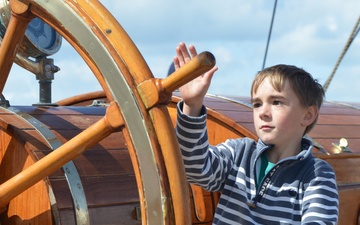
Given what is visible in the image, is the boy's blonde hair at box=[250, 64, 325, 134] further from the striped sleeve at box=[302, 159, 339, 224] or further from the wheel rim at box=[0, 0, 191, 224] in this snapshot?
the wheel rim at box=[0, 0, 191, 224]

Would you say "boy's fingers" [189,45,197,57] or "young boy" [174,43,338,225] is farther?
"young boy" [174,43,338,225]

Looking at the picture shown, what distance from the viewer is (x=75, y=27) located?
68.5 inches

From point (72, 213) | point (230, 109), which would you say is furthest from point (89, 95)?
point (72, 213)

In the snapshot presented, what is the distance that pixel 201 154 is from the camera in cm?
192

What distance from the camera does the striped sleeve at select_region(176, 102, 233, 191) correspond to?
6.09 ft

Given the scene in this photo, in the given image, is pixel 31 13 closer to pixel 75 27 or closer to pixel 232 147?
pixel 75 27

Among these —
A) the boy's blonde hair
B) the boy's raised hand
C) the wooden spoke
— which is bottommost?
the wooden spoke

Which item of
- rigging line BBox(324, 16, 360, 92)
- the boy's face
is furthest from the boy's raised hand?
rigging line BBox(324, 16, 360, 92)

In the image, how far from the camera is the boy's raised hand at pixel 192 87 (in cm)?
175

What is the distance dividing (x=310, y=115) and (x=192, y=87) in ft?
1.47

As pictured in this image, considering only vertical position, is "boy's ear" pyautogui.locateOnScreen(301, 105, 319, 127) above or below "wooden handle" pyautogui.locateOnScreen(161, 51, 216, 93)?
above

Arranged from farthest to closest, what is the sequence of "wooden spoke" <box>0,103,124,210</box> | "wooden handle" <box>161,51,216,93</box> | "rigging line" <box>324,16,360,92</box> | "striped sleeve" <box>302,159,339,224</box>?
"rigging line" <box>324,16,360,92</box> → "striped sleeve" <box>302,159,339,224</box> → "wooden spoke" <box>0,103,124,210</box> → "wooden handle" <box>161,51,216,93</box>

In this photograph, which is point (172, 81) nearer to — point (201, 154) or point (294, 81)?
point (201, 154)

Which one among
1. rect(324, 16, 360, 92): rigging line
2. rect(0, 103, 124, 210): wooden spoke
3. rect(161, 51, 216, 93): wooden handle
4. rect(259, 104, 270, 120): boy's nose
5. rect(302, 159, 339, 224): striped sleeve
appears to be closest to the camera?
rect(161, 51, 216, 93): wooden handle
